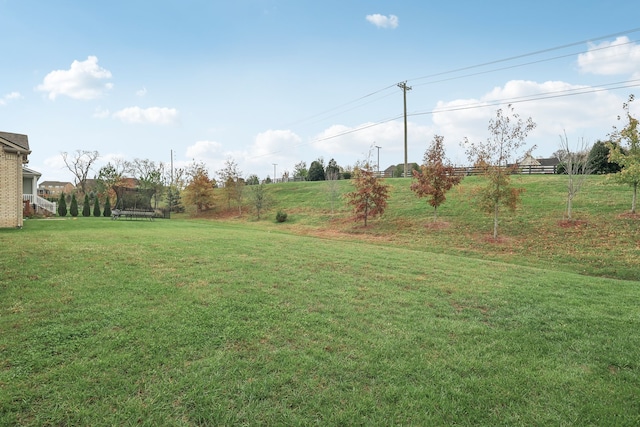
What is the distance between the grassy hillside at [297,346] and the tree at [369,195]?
494 inches

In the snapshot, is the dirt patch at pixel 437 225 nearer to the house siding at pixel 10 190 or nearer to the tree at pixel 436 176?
the tree at pixel 436 176

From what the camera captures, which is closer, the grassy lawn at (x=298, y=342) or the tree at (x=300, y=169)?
the grassy lawn at (x=298, y=342)

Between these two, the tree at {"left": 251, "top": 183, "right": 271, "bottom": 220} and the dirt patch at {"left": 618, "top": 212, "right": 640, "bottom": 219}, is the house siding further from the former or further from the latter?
the dirt patch at {"left": 618, "top": 212, "right": 640, "bottom": 219}

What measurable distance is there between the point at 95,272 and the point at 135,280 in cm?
89

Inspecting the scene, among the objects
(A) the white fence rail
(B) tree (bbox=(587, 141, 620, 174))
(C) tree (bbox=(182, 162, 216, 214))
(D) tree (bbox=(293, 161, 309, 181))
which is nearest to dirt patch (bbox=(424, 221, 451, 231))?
(B) tree (bbox=(587, 141, 620, 174))

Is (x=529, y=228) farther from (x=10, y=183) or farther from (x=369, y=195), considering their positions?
(x=10, y=183)

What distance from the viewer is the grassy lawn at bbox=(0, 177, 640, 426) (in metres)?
2.46

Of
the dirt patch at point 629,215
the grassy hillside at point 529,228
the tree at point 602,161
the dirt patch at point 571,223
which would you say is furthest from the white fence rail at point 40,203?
the tree at point 602,161

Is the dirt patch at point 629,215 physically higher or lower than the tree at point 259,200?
lower

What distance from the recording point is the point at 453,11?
47.4 ft

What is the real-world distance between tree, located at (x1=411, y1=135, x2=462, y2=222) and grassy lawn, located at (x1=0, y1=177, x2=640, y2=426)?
10.2m

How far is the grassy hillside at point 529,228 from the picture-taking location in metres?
11.0

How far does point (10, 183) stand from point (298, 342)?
1468 cm

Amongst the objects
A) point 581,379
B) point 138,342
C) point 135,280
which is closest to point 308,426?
point 138,342
